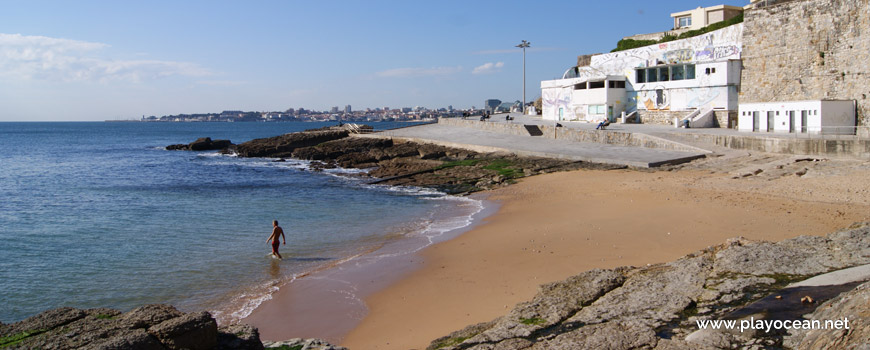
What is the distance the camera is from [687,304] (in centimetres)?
643

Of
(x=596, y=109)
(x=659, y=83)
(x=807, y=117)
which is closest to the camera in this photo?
(x=807, y=117)

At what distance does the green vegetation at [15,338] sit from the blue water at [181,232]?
4.04 metres

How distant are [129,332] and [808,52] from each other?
99.9 ft

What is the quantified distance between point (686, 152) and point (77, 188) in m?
27.4

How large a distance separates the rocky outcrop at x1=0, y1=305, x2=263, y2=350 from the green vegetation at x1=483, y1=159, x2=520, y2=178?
63.0 ft

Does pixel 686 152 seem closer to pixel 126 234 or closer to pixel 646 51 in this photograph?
pixel 646 51

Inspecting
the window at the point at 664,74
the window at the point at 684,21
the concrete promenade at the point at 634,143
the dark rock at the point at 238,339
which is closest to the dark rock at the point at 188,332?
the dark rock at the point at 238,339

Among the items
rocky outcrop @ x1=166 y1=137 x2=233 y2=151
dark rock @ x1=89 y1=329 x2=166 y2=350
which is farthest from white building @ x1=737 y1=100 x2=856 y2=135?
rocky outcrop @ x1=166 y1=137 x2=233 y2=151

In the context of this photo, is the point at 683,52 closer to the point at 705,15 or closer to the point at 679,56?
the point at 679,56

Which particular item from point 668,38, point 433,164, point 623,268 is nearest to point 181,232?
point 623,268

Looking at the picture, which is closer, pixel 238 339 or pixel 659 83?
pixel 238 339

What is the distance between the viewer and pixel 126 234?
640 inches

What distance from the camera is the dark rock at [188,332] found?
5254 mm

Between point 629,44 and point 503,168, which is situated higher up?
point 629,44
